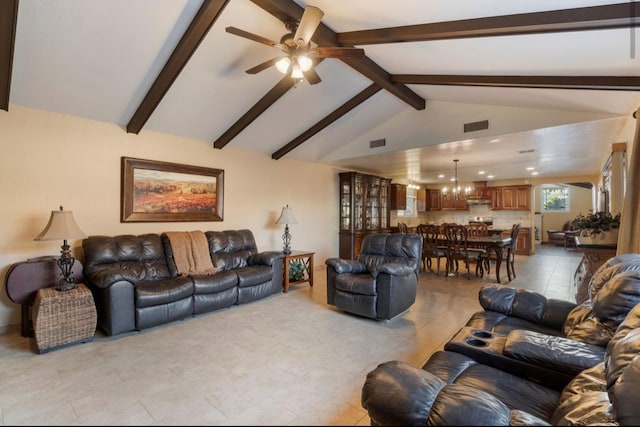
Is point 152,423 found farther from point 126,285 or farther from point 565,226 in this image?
point 565,226

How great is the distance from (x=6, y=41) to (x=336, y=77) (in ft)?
10.5

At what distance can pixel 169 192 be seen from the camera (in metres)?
4.37

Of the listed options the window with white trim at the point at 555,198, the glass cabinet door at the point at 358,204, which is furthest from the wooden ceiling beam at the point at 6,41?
the window with white trim at the point at 555,198

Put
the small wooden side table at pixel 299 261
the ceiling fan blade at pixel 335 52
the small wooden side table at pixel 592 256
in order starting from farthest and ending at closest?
the small wooden side table at pixel 299 261
the small wooden side table at pixel 592 256
the ceiling fan blade at pixel 335 52

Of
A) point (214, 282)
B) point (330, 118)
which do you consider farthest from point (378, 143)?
point (214, 282)

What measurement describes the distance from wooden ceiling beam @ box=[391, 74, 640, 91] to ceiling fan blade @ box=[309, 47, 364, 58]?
5.44 feet

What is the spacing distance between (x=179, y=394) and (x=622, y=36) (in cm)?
336

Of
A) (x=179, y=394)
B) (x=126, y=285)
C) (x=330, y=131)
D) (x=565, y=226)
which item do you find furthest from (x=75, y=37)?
(x=565, y=226)

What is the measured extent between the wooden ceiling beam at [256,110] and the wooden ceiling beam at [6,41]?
2.35 metres

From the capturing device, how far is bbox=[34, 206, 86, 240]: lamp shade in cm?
291

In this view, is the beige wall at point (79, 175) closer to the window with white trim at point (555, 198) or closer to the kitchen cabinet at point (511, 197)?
the kitchen cabinet at point (511, 197)

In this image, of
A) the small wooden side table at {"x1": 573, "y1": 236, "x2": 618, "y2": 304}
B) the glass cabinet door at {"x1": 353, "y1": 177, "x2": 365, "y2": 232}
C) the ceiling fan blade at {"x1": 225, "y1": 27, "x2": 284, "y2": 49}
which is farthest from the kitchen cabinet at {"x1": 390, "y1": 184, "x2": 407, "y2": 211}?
the ceiling fan blade at {"x1": 225, "y1": 27, "x2": 284, "y2": 49}

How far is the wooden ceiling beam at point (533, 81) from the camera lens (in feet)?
9.05

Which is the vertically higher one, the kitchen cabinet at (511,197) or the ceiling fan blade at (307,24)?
the ceiling fan blade at (307,24)
